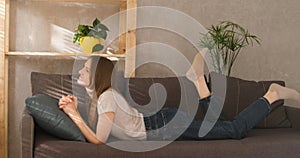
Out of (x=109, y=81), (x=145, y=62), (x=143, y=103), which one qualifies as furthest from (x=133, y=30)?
(x=109, y=81)

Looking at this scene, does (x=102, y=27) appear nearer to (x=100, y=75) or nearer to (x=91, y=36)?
(x=91, y=36)

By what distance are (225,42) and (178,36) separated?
43 centimetres

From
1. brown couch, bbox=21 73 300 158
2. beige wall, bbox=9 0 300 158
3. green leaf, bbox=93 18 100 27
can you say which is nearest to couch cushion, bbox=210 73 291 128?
brown couch, bbox=21 73 300 158

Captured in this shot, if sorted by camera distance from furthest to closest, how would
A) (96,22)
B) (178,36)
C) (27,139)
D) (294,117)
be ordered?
(178,36)
(96,22)
(294,117)
(27,139)

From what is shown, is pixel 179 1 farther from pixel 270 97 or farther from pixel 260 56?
pixel 270 97

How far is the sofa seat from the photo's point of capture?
2551 mm

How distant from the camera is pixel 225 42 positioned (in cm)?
390

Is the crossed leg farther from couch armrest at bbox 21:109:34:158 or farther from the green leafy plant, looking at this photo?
couch armrest at bbox 21:109:34:158

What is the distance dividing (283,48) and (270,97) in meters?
1.33

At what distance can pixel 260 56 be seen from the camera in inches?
169

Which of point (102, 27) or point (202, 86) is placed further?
point (102, 27)

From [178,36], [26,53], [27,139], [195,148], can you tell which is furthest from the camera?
[178,36]

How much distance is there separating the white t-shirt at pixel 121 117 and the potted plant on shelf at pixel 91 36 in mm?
928

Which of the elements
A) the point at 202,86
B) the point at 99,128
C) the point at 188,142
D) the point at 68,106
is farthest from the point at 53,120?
the point at 202,86
